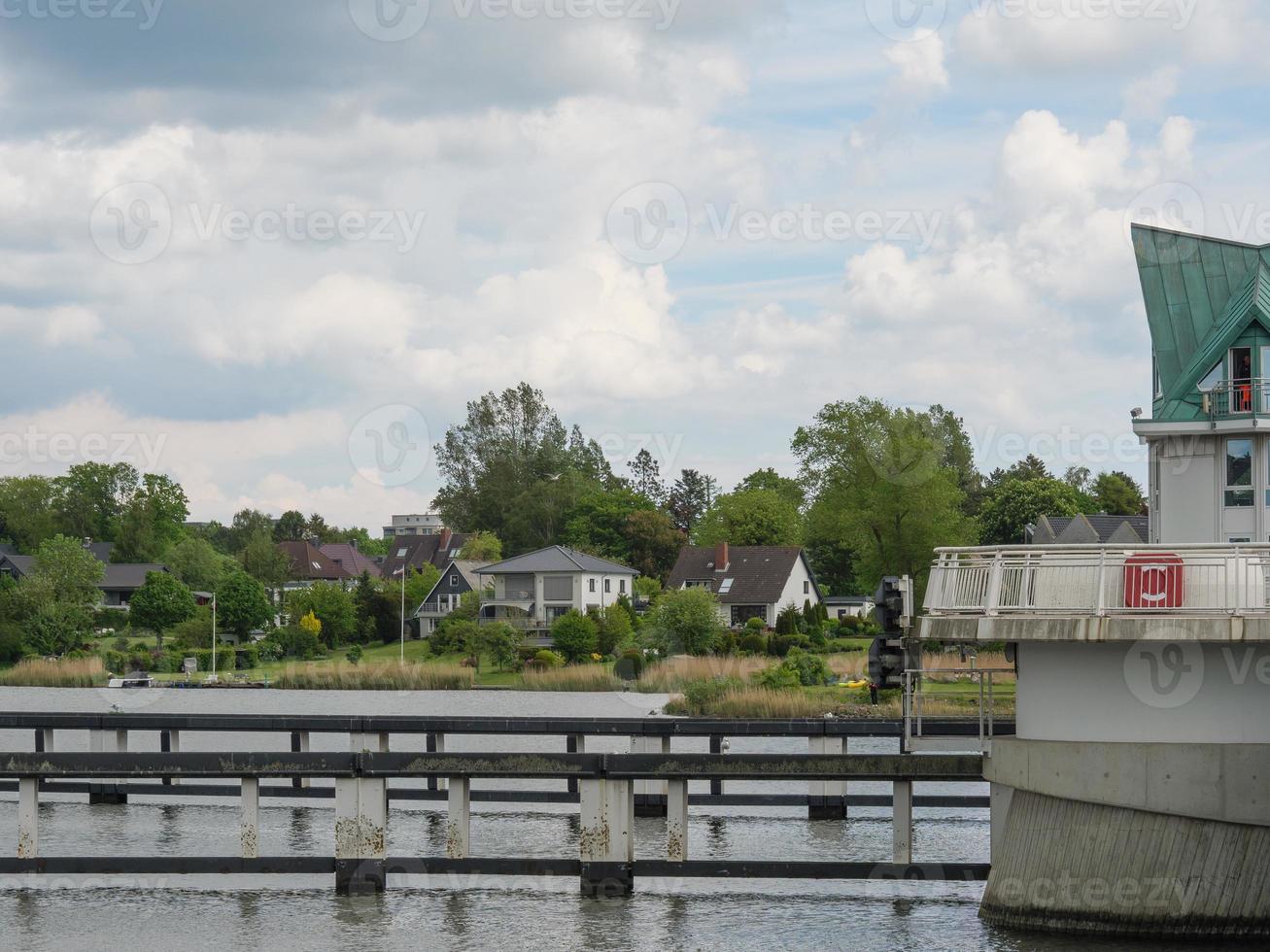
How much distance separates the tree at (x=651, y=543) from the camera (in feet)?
403

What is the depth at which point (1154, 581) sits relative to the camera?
18.2 meters

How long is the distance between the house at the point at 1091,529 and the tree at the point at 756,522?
21421 mm

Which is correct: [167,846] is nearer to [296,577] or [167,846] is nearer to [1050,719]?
[1050,719]

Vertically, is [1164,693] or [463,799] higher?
Answer: [1164,693]

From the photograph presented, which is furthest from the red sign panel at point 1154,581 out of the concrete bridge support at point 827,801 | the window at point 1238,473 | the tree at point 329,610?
the tree at point 329,610

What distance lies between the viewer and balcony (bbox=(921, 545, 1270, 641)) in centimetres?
1777

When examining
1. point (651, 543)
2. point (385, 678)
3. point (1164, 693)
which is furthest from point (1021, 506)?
point (1164, 693)

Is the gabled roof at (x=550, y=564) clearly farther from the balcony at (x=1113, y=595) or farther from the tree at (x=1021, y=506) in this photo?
the balcony at (x=1113, y=595)

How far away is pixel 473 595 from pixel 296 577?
61.4 m

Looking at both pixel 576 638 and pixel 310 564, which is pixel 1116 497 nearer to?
pixel 576 638

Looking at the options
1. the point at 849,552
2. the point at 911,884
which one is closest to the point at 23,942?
the point at 911,884

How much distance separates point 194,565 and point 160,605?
28969 millimetres

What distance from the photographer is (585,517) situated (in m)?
125

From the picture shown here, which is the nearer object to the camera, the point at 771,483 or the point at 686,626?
the point at 686,626
